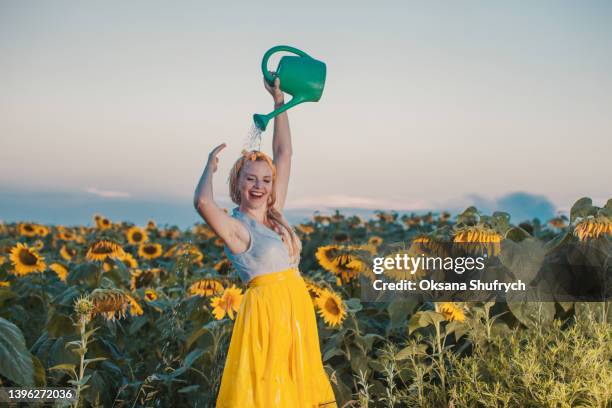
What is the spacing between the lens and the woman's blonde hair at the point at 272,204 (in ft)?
9.96

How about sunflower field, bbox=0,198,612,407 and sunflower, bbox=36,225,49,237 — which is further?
sunflower, bbox=36,225,49,237

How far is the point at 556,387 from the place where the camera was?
2791 mm

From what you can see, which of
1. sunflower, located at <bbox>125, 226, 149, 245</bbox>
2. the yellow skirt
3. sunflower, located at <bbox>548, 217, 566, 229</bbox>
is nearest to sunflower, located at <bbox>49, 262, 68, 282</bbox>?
sunflower, located at <bbox>125, 226, 149, 245</bbox>

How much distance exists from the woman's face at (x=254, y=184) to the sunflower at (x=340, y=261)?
159cm

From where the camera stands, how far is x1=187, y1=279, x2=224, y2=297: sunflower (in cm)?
414

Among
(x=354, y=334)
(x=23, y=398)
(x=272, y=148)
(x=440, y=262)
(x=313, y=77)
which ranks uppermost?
(x=313, y=77)

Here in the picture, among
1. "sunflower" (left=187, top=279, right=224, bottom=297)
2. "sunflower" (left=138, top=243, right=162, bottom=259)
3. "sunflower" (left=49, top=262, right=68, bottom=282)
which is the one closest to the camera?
"sunflower" (left=187, top=279, right=224, bottom=297)

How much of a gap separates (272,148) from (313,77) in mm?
367

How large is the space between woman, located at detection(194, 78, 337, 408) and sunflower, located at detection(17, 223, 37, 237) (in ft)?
21.1

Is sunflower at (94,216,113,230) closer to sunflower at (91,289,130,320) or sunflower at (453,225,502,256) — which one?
Answer: sunflower at (91,289,130,320)

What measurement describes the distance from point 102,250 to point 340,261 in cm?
160

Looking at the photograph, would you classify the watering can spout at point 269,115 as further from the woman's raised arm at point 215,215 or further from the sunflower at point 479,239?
the sunflower at point 479,239

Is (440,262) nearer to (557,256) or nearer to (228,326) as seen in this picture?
(557,256)

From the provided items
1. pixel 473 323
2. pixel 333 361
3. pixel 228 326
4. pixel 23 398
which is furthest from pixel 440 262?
pixel 23 398
